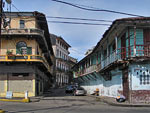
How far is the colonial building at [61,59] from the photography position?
6119 cm

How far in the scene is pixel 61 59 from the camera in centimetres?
6575

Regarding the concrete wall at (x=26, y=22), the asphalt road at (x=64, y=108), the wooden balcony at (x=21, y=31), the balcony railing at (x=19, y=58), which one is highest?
the concrete wall at (x=26, y=22)

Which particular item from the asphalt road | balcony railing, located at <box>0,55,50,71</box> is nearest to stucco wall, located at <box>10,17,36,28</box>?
balcony railing, located at <box>0,55,50,71</box>

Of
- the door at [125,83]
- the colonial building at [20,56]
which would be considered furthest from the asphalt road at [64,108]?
the colonial building at [20,56]

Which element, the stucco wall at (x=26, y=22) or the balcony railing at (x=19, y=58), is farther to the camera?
the stucco wall at (x=26, y=22)

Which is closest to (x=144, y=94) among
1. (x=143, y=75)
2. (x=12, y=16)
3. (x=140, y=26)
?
(x=143, y=75)

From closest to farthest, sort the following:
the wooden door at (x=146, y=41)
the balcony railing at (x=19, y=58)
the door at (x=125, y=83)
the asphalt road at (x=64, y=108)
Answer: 1. the asphalt road at (x=64, y=108)
2. the wooden door at (x=146, y=41)
3. the door at (x=125, y=83)
4. the balcony railing at (x=19, y=58)

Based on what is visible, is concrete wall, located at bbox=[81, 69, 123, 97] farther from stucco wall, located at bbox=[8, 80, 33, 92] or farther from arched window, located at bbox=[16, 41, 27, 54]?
arched window, located at bbox=[16, 41, 27, 54]

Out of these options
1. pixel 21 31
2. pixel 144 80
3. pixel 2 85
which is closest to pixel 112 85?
pixel 144 80

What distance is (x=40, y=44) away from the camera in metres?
30.0

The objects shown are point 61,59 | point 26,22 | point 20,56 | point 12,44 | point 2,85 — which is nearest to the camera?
point 20,56

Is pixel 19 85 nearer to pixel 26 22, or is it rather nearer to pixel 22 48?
pixel 22 48

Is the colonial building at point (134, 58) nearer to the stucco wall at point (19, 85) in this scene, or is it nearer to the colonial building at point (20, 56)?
the colonial building at point (20, 56)

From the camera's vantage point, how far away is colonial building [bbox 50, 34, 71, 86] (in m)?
61.2
